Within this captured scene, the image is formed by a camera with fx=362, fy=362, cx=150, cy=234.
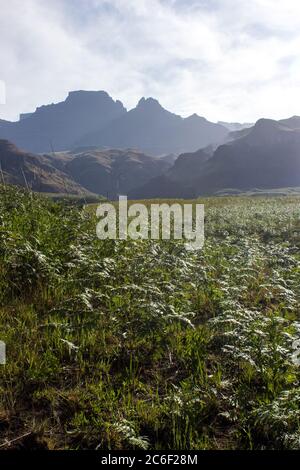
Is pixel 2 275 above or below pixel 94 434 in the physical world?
above

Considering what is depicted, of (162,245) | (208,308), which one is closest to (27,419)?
(208,308)

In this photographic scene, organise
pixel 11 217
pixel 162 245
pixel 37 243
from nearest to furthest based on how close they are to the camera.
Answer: pixel 37 243, pixel 11 217, pixel 162 245

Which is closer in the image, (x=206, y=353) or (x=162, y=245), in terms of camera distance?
(x=206, y=353)

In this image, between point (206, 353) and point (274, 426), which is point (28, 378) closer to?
point (206, 353)

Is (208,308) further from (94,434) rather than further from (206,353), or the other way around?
(94,434)

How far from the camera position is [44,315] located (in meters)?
5.84

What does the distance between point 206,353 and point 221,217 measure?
17.3 metres

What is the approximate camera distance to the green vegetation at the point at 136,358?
12.1ft

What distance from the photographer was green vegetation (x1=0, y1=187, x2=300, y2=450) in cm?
369

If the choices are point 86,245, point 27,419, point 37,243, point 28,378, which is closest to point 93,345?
point 28,378

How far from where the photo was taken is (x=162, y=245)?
11.2 m

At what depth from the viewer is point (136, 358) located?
499cm

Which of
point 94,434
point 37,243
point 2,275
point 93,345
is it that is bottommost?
point 94,434

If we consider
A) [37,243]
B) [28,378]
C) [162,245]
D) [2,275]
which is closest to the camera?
[28,378]
